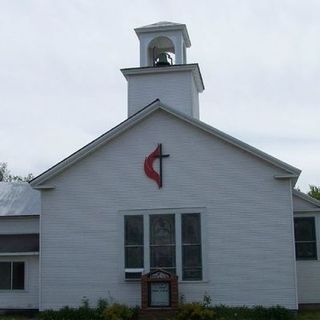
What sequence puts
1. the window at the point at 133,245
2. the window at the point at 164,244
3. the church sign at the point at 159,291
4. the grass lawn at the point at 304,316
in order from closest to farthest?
the church sign at the point at 159,291
the grass lawn at the point at 304,316
the window at the point at 164,244
the window at the point at 133,245

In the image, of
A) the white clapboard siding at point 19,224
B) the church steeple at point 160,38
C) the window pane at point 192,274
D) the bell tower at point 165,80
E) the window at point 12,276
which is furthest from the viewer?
the church steeple at point 160,38

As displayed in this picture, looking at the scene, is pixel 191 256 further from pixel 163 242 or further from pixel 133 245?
pixel 133 245

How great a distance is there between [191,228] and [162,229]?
1.02 m

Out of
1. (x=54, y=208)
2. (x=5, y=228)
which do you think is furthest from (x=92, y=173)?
(x=5, y=228)

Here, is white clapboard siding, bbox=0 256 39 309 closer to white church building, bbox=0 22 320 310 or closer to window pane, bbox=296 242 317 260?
white church building, bbox=0 22 320 310

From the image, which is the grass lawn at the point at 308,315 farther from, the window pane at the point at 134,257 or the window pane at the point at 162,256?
the window pane at the point at 134,257

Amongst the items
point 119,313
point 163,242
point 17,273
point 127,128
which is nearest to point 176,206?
point 163,242

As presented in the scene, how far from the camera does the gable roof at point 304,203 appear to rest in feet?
80.5

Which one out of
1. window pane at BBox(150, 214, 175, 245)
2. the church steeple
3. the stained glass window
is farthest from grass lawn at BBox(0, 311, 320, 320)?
the church steeple

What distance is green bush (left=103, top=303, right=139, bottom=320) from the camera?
20.8 m

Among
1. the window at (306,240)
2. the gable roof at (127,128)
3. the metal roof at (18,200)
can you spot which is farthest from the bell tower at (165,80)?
the window at (306,240)

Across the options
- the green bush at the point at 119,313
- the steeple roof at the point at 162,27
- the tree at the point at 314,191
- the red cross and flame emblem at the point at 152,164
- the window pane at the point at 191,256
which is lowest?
the green bush at the point at 119,313

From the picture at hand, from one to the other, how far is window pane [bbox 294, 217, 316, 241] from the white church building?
5.29 feet

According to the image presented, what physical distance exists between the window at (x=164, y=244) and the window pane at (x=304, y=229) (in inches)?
183
